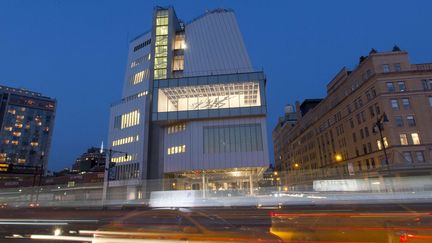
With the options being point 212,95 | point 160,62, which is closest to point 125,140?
point 160,62

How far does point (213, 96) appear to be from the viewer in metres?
52.3

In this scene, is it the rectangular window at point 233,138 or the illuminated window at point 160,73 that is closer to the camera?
the rectangular window at point 233,138

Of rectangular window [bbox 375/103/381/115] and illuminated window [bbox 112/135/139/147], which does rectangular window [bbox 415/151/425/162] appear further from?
illuminated window [bbox 112/135/139/147]

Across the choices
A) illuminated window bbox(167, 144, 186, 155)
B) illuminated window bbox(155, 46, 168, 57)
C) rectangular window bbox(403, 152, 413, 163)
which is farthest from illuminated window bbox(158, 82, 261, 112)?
rectangular window bbox(403, 152, 413, 163)

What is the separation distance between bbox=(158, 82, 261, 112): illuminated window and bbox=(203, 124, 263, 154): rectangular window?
450 cm

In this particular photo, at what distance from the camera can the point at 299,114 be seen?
109875mm

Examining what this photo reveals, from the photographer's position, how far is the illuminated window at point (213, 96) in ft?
166

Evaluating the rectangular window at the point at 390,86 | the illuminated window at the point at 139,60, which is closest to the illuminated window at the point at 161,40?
the illuminated window at the point at 139,60

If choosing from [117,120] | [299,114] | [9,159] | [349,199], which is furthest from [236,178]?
[9,159]

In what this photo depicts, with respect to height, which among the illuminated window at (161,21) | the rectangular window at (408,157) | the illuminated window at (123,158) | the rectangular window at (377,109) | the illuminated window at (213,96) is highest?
the illuminated window at (161,21)

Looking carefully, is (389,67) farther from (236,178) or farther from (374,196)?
(236,178)

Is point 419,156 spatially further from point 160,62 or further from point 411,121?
point 160,62

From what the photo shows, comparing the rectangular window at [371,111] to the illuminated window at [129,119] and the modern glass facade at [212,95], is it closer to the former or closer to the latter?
the modern glass facade at [212,95]

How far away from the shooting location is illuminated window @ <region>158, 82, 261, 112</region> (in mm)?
50656
